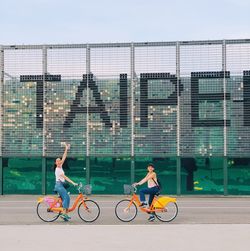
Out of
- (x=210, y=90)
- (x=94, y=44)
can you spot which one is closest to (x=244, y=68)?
(x=210, y=90)

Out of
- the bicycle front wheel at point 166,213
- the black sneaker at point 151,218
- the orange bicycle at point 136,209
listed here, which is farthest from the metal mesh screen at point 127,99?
the black sneaker at point 151,218

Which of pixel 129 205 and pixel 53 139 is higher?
pixel 53 139

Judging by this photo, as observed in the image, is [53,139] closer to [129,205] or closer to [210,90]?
[210,90]

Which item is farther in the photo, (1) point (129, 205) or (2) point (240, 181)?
(2) point (240, 181)

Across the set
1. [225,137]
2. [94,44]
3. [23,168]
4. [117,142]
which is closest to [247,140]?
[225,137]

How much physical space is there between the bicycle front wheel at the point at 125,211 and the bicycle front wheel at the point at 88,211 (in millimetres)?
605

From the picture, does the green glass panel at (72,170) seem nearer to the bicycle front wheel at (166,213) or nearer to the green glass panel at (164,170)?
the green glass panel at (164,170)

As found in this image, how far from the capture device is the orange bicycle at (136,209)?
1563 cm

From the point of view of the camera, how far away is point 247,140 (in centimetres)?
2869

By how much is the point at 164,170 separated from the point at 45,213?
14.0 metres

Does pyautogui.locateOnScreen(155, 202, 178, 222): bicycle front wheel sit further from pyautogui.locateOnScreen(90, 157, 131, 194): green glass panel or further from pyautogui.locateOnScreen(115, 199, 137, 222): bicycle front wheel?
pyautogui.locateOnScreen(90, 157, 131, 194): green glass panel

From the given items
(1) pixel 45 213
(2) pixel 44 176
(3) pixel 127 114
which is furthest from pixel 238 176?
(1) pixel 45 213

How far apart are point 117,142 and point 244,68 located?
749cm

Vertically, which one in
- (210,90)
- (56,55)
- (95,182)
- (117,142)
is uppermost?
(56,55)
